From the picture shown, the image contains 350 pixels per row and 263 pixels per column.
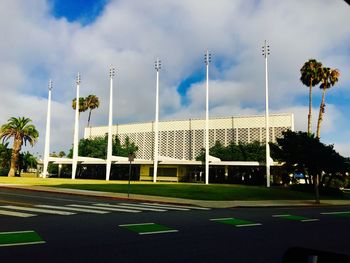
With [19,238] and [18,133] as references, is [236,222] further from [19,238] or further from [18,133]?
[18,133]

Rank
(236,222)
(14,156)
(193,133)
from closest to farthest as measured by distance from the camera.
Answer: (236,222) < (14,156) < (193,133)

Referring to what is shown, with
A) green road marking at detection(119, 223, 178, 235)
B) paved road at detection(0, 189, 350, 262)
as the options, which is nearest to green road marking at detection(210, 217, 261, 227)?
paved road at detection(0, 189, 350, 262)

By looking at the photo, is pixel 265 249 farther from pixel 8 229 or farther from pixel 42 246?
pixel 8 229

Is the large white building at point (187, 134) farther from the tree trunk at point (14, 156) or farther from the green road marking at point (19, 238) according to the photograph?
the green road marking at point (19, 238)

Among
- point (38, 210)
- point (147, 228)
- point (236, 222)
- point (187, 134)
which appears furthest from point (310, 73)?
point (147, 228)

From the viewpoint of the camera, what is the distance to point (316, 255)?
6.25 feet

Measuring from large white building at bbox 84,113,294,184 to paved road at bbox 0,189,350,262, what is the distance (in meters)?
51.7

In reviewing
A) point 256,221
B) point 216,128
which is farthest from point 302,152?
point 216,128

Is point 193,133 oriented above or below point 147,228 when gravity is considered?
above

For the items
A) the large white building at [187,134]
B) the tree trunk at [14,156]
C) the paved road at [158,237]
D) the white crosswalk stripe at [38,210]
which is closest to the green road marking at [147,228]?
the paved road at [158,237]

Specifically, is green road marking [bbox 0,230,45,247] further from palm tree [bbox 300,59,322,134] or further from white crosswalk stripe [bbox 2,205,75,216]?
palm tree [bbox 300,59,322,134]

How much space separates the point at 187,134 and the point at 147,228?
249ft

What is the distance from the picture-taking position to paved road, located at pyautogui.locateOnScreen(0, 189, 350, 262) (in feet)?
28.1

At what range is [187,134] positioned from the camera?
88.4m
